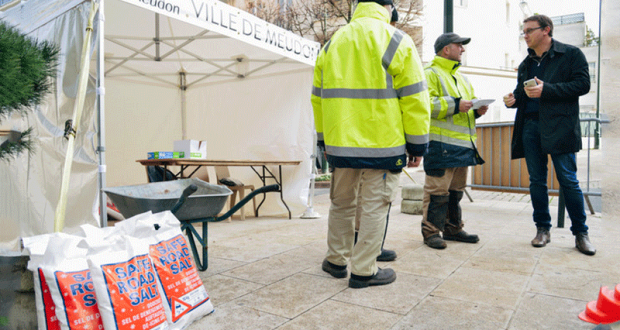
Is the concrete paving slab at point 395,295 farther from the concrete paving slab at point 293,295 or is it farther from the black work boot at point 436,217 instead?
the black work boot at point 436,217

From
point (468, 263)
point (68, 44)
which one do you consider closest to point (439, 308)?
point (468, 263)

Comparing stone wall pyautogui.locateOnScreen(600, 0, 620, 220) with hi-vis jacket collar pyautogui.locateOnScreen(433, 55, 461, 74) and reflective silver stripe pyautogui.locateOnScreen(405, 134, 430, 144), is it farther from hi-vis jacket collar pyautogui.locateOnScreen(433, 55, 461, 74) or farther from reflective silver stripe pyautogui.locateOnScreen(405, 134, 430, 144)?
hi-vis jacket collar pyautogui.locateOnScreen(433, 55, 461, 74)

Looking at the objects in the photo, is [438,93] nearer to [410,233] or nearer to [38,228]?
[410,233]

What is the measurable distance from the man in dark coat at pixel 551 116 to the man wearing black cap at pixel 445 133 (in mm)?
418

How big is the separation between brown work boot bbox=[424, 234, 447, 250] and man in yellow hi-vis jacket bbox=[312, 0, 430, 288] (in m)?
1.11

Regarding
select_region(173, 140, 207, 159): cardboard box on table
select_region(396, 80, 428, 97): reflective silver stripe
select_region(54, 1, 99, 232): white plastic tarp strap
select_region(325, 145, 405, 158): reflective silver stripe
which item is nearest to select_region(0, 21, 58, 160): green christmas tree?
select_region(54, 1, 99, 232): white plastic tarp strap

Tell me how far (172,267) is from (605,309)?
198 centimetres

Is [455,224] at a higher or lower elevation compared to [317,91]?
lower

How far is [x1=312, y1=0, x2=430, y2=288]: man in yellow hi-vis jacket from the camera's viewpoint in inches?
107

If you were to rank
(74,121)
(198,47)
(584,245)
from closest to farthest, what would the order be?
(74,121) < (584,245) < (198,47)

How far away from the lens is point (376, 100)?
2.75 meters

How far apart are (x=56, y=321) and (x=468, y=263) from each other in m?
2.71

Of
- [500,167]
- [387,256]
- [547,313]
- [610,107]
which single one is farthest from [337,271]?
[500,167]

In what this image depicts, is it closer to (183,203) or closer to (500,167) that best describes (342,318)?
(183,203)
